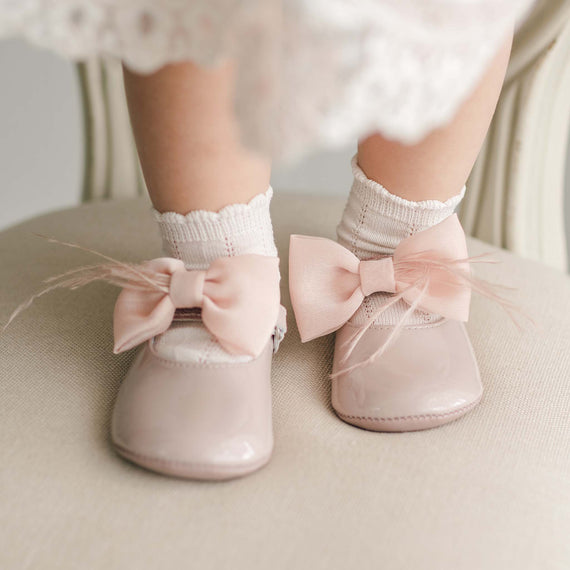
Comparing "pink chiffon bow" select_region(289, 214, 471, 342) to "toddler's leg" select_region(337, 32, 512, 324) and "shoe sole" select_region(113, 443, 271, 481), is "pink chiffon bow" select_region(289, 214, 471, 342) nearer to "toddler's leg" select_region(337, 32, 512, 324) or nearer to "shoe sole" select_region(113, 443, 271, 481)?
"toddler's leg" select_region(337, 32, 512, 324)

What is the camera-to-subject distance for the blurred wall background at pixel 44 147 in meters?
1.15

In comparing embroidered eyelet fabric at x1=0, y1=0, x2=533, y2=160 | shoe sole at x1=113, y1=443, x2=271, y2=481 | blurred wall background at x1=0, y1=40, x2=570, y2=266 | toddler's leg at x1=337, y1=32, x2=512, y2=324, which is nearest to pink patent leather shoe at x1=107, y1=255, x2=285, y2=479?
shoe sole at x1=113, y1=443, x2=271, y2=481

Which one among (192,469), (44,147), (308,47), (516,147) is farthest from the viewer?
(44,147)

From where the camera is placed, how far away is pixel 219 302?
0.49 metres

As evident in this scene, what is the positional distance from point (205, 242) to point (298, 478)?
185 mm

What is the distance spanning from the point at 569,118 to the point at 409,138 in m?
0.54

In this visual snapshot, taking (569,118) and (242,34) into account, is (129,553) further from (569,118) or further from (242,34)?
(569,118)

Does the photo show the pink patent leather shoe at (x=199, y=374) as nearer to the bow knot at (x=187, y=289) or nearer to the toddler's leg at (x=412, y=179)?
the bow knot at (x=187, y=289)

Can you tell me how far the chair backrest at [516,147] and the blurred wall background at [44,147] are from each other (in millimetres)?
368

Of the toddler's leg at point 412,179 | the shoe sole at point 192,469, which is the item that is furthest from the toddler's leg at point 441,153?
the shoe sole at point 192,469

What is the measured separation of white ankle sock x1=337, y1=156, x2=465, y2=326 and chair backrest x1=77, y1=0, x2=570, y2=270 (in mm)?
204

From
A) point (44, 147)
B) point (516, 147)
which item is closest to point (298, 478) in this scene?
point (516, 147)

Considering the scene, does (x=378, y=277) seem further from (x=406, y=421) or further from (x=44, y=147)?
(x=44, y=147)

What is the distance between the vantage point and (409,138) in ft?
0.93
